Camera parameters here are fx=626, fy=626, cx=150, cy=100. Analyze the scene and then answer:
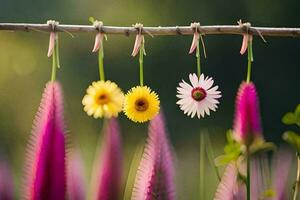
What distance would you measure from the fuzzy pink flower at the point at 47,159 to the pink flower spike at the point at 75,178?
2 centimetres

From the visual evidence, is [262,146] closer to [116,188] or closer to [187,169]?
[116,188]

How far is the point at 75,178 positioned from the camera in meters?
0.55

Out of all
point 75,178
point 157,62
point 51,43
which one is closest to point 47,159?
point 75,178

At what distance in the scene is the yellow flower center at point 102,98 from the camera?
618 mm

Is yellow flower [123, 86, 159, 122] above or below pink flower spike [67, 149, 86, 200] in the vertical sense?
above

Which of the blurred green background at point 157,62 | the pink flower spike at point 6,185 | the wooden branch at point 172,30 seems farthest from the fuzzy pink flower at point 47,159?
the blurred green background at point 157,62

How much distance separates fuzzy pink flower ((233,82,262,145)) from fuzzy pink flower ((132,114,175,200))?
7 centimetres

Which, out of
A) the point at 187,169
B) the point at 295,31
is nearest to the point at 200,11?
the point at 187,169

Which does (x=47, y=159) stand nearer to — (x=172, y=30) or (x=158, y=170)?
(x=158, y=170)

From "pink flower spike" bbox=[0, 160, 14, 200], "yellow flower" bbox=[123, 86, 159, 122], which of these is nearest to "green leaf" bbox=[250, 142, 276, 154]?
"yellow flower" bbox=[123, 86, 159, 122]

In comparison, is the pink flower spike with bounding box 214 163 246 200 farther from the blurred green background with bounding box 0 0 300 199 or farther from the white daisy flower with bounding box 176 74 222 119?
the blurred green background with bounding box 0 0 300 199

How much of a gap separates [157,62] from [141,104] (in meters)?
1.46

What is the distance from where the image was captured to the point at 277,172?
59cm

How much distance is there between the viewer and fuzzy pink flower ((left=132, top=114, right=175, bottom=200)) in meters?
0.53
